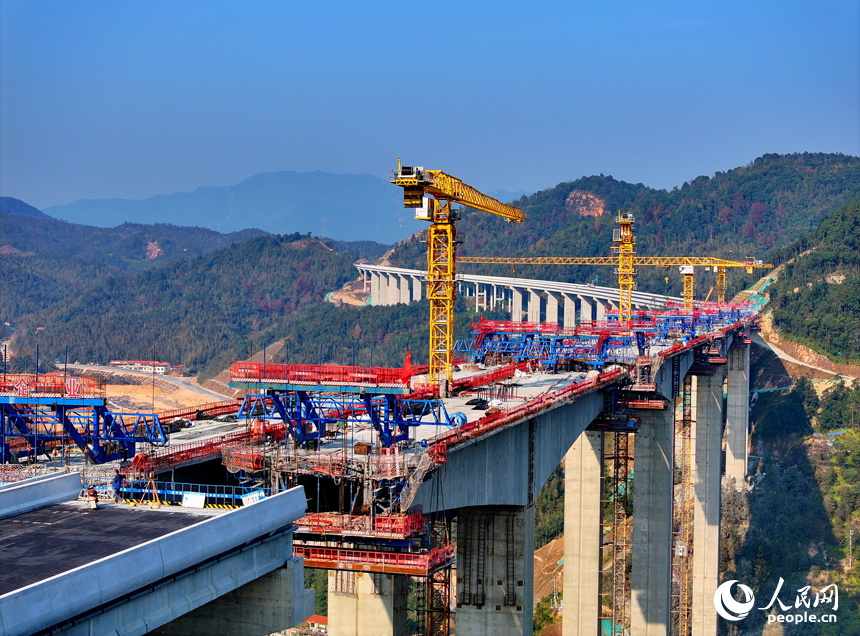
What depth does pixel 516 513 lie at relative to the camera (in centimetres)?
4600

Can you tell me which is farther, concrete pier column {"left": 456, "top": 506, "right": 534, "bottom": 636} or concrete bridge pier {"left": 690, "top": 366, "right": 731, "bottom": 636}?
concrete bridge pier {"left": 690, "top": 366, "right": 731, "bottom": 636}

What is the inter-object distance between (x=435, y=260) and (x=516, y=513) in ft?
73.3

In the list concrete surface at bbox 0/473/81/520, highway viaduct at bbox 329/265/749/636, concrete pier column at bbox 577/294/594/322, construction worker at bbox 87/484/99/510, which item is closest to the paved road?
highway viaduct at bbox 329/265/749/636

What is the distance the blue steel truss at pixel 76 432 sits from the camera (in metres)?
41.7

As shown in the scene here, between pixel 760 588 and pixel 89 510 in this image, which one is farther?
pixel 760 588

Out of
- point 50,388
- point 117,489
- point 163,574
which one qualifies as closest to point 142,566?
point 163,574

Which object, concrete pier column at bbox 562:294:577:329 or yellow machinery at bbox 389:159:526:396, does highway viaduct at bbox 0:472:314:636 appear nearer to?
yellow machinery at bbox 389:159:526:396

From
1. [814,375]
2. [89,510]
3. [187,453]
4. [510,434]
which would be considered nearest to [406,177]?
[510,434]

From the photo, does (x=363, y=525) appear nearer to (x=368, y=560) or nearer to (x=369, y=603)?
(x=368, y=560)

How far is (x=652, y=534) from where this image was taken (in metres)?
75.4

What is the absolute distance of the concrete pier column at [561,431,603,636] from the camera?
70375mm

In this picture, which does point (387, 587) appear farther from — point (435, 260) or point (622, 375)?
point (622, 375)

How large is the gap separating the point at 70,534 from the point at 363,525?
11.0m

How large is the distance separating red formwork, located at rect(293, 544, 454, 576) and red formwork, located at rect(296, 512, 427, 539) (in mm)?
803
